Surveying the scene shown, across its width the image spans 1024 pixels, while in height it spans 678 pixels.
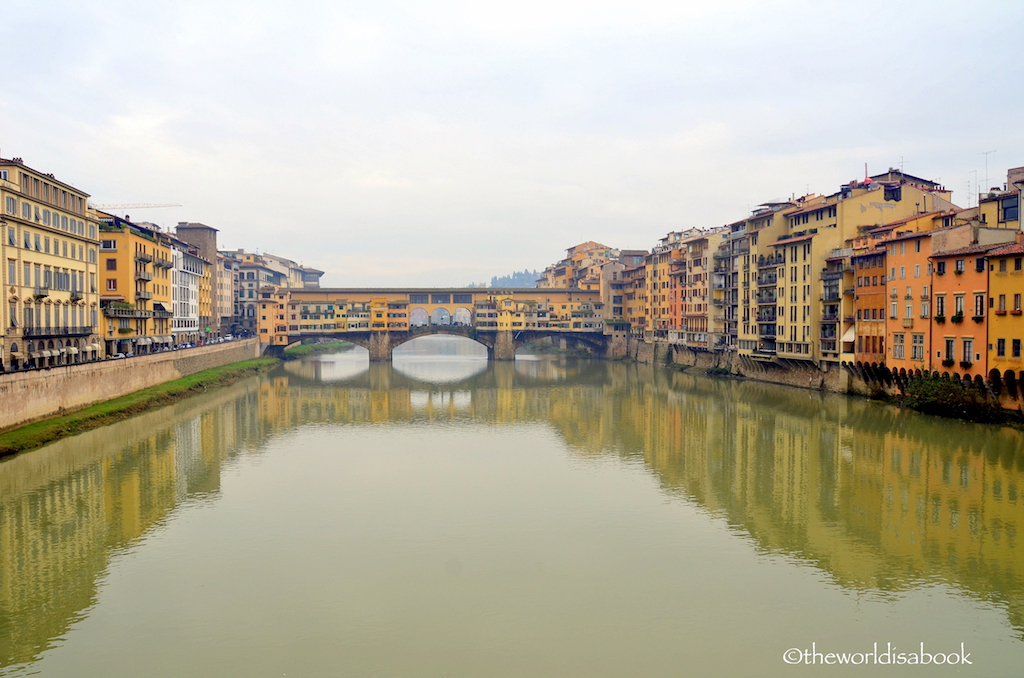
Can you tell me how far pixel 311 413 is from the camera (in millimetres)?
42875

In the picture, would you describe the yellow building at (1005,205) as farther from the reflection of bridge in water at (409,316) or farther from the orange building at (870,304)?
the reflection of bridge in water at (409,316)

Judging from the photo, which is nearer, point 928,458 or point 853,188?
point 928,458

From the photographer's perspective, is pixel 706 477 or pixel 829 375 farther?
pixel 829 375

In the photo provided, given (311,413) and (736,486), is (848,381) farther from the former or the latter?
(311,413)

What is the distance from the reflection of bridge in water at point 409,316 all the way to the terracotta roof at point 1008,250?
174 ft

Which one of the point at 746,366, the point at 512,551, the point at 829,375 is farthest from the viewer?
the point at 746,366

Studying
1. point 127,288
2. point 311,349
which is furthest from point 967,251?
point 311,349

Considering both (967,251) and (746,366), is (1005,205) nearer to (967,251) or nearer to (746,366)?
(967,251)

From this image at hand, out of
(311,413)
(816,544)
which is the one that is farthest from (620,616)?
(311,413)

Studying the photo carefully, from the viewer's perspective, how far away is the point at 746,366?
5475cm

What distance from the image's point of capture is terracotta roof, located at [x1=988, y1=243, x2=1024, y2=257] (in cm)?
3043

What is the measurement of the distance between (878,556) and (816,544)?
144 cm

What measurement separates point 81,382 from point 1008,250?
38.9 meters

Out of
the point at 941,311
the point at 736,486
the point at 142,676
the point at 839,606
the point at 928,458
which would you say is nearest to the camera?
the point at 142,676
